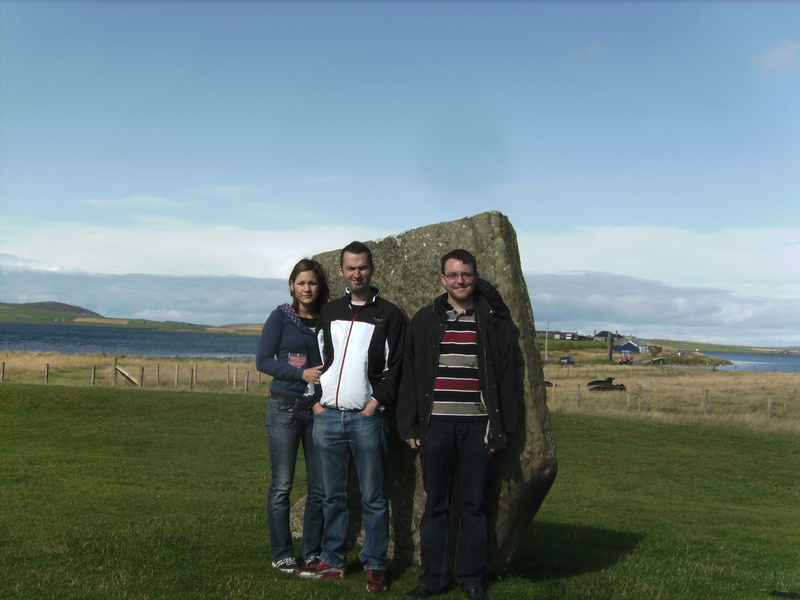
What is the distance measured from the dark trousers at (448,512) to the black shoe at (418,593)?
3cm

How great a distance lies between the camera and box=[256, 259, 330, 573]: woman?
5.75 meters

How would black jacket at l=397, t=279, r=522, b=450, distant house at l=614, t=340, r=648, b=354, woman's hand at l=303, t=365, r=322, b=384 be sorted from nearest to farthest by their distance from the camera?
black jacket at l=397, t=279, r=522, b=450 < woman's hand at l=303, t=365, r=322, b=384 < distant house at l=614, t=340, r=648, b=354

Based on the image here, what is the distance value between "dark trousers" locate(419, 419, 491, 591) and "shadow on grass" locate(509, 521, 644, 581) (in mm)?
1036

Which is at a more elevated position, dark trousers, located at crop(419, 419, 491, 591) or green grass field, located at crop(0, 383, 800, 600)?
dark trousers, located at crop(419, 419, 491, 591)

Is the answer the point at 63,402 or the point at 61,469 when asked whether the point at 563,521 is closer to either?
the point at 61,469

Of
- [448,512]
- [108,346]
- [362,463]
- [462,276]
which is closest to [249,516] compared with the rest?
[362,463]

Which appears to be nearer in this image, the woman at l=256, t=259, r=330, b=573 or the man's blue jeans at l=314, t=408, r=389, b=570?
the man's blue jeans at l=314, t=408, r=389, b=570

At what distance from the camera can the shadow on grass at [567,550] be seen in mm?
6680

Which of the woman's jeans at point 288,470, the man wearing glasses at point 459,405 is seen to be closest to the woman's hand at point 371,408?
the man wearing glasses at point 459,405

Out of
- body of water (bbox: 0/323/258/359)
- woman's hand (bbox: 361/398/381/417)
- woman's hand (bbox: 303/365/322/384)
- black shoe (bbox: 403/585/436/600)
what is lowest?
body of water (bbox: 0/323/258/359)

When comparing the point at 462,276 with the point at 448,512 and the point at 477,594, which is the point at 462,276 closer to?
the point at 448,512

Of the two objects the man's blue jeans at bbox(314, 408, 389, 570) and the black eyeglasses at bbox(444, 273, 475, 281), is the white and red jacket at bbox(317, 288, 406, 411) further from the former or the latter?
the black eyeglasses at bbox(444, 273, 475, 281)

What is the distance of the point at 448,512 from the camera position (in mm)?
5602

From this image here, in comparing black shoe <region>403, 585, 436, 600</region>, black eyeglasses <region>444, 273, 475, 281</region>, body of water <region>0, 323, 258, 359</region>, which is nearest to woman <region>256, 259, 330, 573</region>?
black shoe <region>403, 585, 436, 600</region>
